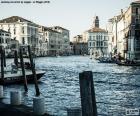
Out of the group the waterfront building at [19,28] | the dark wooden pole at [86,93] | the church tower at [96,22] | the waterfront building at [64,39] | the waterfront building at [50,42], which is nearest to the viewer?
the dark wooden pole at [86,93]

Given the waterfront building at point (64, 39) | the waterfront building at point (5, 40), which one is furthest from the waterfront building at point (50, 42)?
the waterfront building at point (5, 40)

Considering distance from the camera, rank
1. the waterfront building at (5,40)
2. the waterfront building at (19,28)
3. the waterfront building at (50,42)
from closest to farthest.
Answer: the waterfront building at (5,40), the waterfront building at (19,28), the waterfront building at (50,42)

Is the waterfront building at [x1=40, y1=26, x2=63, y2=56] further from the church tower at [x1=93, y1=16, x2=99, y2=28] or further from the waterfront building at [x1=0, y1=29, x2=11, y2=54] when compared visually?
the waterfront building at [x1=0, y1=29, x2=11, y2=54]

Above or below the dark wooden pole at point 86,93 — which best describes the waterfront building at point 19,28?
above

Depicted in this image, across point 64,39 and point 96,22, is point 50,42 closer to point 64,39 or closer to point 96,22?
point 64,39

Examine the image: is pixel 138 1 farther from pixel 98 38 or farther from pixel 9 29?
pixel 98 38

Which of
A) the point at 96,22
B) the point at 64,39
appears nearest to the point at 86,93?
the point at 64,39

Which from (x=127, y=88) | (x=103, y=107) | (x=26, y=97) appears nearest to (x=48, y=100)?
(x=26, y=97)

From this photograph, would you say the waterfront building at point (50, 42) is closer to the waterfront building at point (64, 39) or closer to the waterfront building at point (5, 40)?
the waterfront building at point (64, 39)

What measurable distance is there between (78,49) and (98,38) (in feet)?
102

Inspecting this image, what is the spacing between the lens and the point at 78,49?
7643 inches

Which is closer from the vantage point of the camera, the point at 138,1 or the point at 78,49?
the point at 138,1

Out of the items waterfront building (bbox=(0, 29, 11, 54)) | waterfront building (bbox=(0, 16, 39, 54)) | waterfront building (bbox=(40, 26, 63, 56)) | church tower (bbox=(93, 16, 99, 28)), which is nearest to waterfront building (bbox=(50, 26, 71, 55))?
waterfront building (bbox=(40, 26, 63, 56))

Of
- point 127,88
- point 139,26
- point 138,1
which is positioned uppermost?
point 138,1
